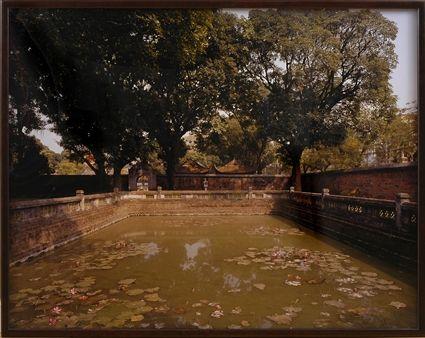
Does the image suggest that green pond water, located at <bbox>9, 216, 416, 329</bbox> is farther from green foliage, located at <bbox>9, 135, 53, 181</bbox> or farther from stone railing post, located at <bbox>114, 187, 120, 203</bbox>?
green foliage, located at <bbox>9, 135, 53, 181</bbox>

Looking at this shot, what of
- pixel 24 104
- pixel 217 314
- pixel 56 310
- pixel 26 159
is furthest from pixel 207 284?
pixel 24 104

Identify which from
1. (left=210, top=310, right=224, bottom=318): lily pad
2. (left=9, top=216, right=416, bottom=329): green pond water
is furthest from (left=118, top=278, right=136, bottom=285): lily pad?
(left=210, top=310, right=224, bottom=318): lily pad

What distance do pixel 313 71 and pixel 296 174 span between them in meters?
1.10

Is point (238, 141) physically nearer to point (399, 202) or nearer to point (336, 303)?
point (399, 202)

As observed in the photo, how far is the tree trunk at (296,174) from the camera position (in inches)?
128

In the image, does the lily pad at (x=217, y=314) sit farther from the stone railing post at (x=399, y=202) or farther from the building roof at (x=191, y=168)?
the stone railing post at (x=399, y=202)

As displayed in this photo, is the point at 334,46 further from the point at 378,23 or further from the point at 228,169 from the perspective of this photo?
the point at 228,169

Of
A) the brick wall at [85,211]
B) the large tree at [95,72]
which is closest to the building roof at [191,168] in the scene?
the brick wall at [85,211]

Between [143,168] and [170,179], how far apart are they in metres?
0.32

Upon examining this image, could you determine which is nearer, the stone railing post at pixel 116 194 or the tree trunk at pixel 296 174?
the tree trunk at pixel 296 174

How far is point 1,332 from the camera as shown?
2.87 meters

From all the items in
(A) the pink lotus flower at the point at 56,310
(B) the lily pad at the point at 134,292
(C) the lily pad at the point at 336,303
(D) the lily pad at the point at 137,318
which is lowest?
(D) the lily pad at the point at 137,318

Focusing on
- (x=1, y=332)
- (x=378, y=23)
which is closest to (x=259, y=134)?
(x=378, y=23)

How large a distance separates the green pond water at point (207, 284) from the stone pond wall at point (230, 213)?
13 cm
